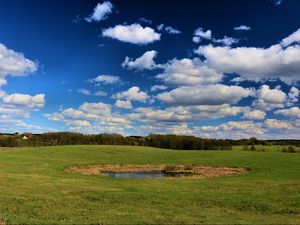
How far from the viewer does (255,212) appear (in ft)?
63.7

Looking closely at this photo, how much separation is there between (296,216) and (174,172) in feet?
108

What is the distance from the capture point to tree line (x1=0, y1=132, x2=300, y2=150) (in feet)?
428

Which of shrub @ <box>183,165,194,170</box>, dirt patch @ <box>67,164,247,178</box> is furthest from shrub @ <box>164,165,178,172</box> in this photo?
shrub @ <box>183,165,194,170</box>

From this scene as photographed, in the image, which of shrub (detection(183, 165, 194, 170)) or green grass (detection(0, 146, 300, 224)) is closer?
green grass (detection(0, 146, 300, 224))

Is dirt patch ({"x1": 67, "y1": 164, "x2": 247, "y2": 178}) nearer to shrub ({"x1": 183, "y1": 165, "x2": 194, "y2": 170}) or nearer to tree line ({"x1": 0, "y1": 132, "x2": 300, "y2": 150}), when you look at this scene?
shrub ({"x1": 183, "y1": 165, "x2": 194, "y2": 170})

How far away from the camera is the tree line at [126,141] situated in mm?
130375

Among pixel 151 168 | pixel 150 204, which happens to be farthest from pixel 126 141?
pixel 150 204

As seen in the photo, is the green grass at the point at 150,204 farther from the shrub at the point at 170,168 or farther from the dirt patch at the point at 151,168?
the shrub at the point at 170,168

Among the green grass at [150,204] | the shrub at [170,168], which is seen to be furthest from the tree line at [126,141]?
the green grass at [150,204]

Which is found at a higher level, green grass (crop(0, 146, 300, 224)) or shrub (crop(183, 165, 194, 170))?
shrub (crop(183, 165, 194, 170))

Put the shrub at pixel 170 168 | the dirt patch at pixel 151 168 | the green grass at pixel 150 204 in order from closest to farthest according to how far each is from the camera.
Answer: the green grass at pixel 150 204
the dirt patch at pixel 151 168
the shrub at pixel 170 168

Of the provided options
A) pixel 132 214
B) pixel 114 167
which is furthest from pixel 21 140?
pixel 132 214

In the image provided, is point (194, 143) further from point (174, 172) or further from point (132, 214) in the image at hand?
point (132, 214)

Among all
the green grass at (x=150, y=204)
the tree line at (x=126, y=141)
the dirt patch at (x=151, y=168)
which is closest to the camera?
the green grass at (x=150, y=204)
